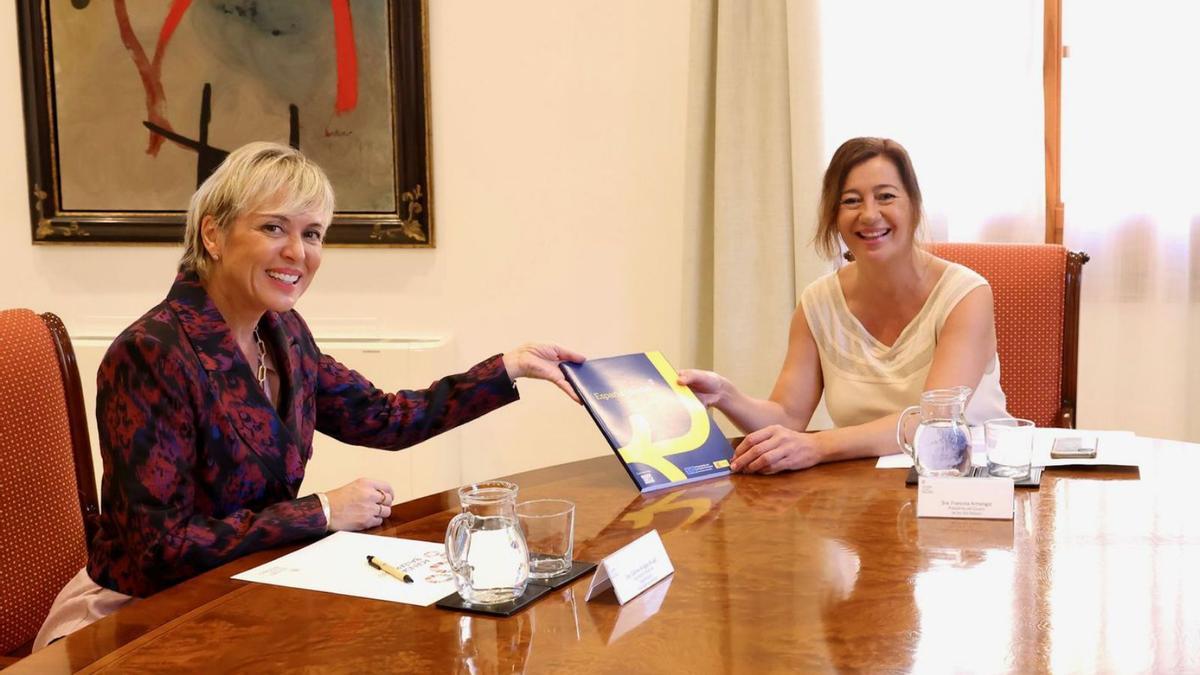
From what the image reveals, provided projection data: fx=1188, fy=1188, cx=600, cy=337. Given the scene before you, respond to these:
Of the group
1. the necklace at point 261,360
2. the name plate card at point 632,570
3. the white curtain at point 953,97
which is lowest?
the name plate card at point 632,570

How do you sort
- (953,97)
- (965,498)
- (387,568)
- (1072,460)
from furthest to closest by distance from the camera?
(953,97), (1072,460), (965,498), (387,568)

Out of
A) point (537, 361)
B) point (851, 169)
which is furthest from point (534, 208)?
point (537, 361)

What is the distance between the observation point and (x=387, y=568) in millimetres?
1560

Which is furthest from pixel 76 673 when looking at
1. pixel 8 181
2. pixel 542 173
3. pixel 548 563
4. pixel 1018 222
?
pixel 8 181

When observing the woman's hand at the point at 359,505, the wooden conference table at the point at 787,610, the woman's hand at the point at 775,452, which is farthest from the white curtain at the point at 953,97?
the woman's hand at the point at 359,505

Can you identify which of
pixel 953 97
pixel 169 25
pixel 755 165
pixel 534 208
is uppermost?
pixel 169 25

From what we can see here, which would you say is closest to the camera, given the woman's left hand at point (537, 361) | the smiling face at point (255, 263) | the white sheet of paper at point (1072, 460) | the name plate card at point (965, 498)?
the name plate card at point (965, 498)

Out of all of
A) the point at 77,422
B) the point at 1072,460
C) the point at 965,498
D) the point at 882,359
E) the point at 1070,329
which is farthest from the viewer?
the point at 1070,329

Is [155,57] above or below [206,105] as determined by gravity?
above

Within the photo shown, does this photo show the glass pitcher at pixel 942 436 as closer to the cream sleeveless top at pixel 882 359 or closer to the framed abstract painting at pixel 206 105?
the cream sleeveless top at pixel 882 359

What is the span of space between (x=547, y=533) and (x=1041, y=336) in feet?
5.78

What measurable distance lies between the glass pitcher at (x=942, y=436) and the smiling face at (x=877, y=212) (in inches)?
31.4

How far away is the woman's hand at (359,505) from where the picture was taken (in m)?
1.80

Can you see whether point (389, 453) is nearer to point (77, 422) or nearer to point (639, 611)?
point (77, 422)
